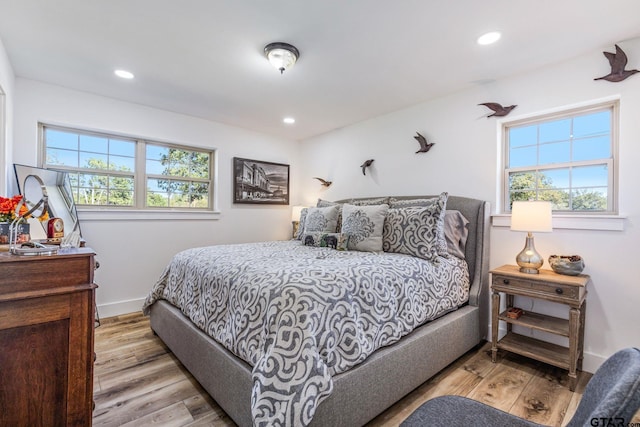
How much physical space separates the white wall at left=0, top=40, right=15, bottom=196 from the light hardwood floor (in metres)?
1.56

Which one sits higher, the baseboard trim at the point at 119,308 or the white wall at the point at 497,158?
the white wall at the point at 497,158

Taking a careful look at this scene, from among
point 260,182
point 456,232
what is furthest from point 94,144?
point 456,232

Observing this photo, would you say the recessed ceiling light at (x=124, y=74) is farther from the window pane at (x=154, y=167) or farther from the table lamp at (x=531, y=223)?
the table lamp at (x=531, y=223)

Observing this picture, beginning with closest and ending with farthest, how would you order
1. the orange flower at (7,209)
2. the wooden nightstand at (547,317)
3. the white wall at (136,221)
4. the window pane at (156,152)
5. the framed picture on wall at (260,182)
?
the orange flower at (7,209) < the wooden nightstand at (547,317) < the white wall at (136,221) < the window pane at (156,152) < the framed picture on wall at (260,182)

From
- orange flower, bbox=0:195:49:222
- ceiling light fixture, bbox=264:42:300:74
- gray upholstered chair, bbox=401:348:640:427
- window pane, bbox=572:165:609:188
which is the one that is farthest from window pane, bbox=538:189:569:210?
orange flower, bbox=0:195:49:222

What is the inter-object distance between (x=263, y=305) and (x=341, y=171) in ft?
9.93

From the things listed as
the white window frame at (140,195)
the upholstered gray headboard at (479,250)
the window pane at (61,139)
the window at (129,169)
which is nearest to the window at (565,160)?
the upholstered gray headboard at (479,250)

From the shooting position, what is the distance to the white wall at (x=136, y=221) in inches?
110

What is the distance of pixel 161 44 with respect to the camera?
84.8 inches

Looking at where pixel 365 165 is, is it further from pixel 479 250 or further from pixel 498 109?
pixel 479 250

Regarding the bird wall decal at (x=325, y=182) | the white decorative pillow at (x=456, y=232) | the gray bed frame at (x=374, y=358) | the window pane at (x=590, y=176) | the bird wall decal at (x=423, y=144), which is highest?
the bird wall decal at (x=423, y=144)

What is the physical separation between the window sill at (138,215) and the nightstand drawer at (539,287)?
10.8ft

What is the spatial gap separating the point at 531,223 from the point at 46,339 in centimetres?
284

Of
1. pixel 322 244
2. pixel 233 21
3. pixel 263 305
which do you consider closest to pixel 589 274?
pixel 322 244
